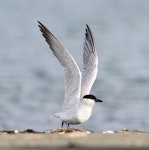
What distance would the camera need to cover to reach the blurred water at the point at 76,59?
20594mm

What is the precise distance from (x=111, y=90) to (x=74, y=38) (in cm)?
1331

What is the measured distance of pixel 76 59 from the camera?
2880 centimetres

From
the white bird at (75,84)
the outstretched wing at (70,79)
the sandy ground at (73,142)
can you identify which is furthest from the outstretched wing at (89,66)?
the sandy ground at (73,142)

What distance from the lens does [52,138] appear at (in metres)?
7.25

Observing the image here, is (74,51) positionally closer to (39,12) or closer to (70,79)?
(39,12)

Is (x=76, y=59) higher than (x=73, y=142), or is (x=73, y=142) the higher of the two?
(x=76, y=59)

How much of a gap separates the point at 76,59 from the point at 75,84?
1750 centimetres

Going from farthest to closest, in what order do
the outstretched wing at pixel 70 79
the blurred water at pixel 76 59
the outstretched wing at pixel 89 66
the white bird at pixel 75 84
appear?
the blurred water at pixel 76 59 → the outstretched wing at pixel 89 66 → the outstretched wing at pixel 70 79 → the white bird at pixel 75 84

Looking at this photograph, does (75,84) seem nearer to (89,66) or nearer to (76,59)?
(89,66)

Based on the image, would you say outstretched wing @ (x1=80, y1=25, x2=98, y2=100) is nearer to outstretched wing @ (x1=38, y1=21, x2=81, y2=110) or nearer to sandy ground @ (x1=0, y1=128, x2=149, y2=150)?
outstretched wing @ (x1=38, y1=21, x2=81, y2=110)

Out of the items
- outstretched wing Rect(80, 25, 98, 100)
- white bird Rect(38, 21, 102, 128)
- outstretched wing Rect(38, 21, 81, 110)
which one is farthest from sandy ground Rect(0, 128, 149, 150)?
outstretched wing Rect(80, 25, 98, 100)

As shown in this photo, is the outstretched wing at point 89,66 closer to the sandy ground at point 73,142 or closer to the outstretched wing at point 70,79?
the outstretched wing at point 70,79

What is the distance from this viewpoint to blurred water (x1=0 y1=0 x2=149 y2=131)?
2059 centimetres

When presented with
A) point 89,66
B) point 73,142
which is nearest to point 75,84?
point 89,66
